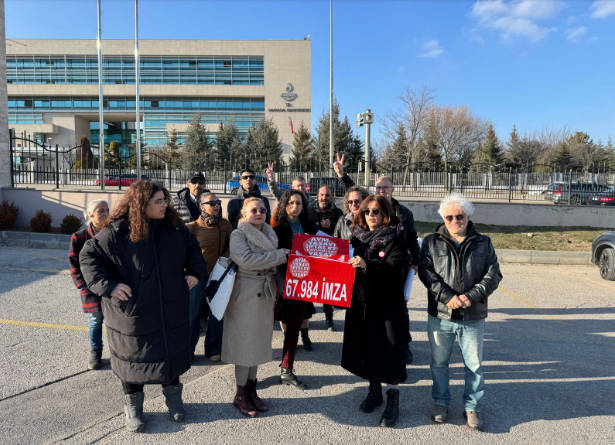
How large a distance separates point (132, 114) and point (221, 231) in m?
63.4

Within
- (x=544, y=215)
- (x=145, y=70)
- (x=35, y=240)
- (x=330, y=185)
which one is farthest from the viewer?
(x=145, y=70)

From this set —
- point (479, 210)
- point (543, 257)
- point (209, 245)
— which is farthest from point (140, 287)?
point (479, 210)

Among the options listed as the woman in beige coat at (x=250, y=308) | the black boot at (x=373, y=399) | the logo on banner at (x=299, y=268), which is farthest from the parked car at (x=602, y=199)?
the woman in beige coat at (x=250, y=308)

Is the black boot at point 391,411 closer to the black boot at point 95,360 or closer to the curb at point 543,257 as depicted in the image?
the black boot at point 95,360

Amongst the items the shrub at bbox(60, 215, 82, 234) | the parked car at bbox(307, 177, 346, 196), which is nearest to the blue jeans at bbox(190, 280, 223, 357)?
the shrub at bbox(60, 215, 82, 234)

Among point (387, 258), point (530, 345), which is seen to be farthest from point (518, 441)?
point (530, 345)

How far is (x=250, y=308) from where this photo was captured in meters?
3.49

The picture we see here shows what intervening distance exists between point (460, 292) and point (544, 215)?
1344cm

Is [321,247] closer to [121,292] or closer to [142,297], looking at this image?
[142,297]

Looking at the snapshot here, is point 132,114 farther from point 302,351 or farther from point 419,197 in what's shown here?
point 302,351

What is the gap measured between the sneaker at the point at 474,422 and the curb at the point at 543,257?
322 inches

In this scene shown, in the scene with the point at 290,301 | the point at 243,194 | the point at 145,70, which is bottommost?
the point at 290,301

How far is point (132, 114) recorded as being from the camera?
60.2 metres

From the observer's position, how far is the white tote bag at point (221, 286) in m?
3.41
